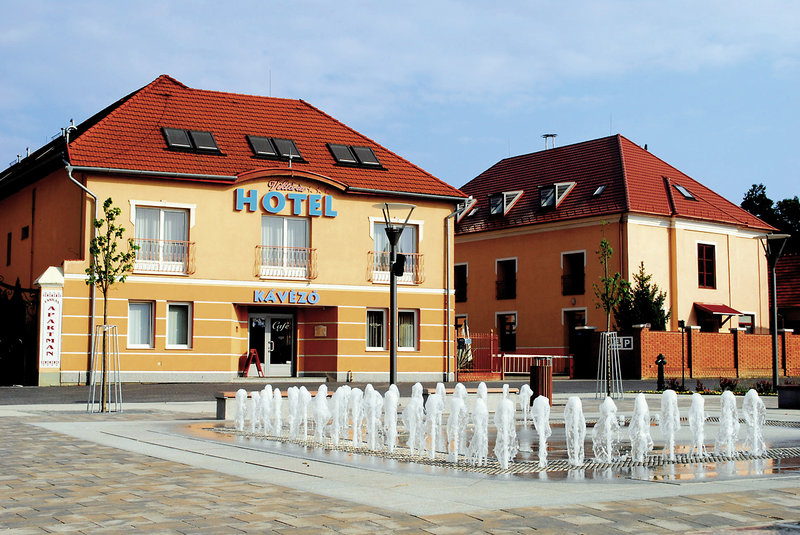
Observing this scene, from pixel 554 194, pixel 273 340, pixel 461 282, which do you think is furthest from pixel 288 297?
pixel 461 282

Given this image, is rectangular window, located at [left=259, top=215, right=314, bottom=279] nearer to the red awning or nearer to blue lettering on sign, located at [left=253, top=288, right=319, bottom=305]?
blue lettering on sign, located at [left=253, top=288, right=319, bottom=305]

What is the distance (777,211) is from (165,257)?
55.7m

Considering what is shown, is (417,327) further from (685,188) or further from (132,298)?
(685,188)

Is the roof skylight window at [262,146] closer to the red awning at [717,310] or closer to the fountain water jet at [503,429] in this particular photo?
the red awning at [717,310]

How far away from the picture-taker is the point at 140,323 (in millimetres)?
32469

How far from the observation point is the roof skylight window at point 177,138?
33.8 m

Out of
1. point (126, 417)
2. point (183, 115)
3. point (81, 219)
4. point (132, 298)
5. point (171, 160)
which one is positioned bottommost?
point (126, 417)

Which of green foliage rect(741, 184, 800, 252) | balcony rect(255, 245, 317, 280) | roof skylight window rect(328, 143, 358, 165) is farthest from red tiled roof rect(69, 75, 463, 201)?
green foliage rect(741, 184, 800, 252)

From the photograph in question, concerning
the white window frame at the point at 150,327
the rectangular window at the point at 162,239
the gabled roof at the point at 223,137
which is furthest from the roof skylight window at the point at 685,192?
the white window frame at the point at 150,327

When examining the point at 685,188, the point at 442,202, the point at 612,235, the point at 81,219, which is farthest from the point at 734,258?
the point at 81,219

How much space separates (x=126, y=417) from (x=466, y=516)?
41.4 ft

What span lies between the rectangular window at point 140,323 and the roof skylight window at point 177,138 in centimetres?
557

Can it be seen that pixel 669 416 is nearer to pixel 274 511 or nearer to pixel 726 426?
pixel 726 426

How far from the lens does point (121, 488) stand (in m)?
8.61
